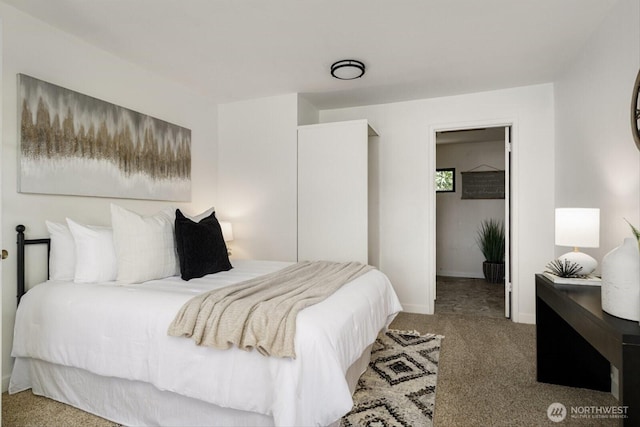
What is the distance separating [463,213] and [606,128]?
429cm

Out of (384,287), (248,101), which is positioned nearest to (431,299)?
(384,287)

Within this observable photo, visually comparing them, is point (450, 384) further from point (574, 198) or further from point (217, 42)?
point (217, 42)

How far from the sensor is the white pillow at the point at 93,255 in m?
2.35

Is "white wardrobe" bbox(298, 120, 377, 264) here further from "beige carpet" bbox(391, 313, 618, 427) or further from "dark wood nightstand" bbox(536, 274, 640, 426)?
"dark wood nightstand" bbox(536, 274, 640, 426)

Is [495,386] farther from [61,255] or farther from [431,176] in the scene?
[61,255]

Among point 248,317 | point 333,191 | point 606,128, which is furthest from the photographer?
point 333,191

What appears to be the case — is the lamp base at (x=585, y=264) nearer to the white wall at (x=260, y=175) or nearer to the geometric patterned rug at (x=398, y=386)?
A: the geometric patterned rug at (x=398, y=386)

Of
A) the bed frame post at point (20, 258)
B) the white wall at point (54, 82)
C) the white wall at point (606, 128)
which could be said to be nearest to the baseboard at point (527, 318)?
the white wall at point (606, 128)

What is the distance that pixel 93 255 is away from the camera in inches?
94.0

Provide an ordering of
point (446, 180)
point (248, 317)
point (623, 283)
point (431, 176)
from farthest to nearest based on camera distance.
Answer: point (446, 180), point (431, 176), point (248, 317), point (623, 283)

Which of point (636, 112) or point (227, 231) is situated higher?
point (636, 112)

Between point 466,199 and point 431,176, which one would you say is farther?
point 466,199

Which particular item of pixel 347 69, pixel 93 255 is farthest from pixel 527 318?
pixel 93 255

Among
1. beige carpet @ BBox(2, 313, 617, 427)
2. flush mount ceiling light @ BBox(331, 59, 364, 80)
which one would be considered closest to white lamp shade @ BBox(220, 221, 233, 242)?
flush mount ceiling light @ BBox(331, 59, 364, 80)
